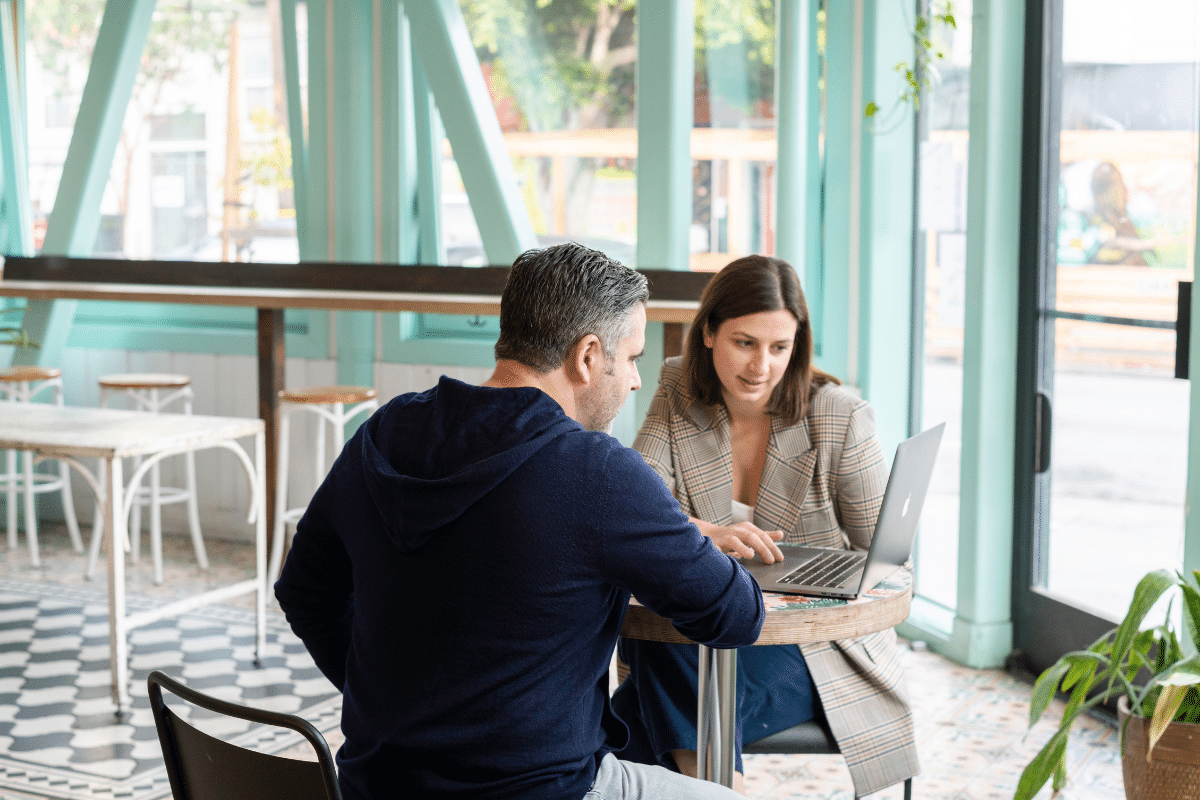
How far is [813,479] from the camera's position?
2580mm

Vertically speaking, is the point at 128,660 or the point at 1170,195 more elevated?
the point at 1170,195

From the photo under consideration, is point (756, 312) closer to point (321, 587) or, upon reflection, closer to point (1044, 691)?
point (1044, 691)

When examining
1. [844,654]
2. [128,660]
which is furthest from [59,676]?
[844,654]

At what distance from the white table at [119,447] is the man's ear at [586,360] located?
7.48 ft

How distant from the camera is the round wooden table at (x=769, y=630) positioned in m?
1.88

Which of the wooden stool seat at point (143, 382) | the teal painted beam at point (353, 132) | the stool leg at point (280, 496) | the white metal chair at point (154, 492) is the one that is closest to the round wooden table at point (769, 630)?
the stool leg at point (280, 496)

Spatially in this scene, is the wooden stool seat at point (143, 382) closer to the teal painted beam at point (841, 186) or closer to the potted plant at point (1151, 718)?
the teal painted beam at point (841, 186)

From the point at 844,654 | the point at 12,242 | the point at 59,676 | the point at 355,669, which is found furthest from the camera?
the point at 12,242

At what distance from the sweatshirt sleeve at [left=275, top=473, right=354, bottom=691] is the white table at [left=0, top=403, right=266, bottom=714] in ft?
6.27

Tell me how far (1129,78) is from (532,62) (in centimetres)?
268

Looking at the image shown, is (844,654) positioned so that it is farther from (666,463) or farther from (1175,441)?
(1175,441)

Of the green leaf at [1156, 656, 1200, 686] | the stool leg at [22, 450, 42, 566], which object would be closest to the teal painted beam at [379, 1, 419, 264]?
the stool leg at [22, 450, 42, 566]

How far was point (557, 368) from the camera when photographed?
5.39 feet

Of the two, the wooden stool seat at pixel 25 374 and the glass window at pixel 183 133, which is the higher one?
the glass window at pixel 183 133
